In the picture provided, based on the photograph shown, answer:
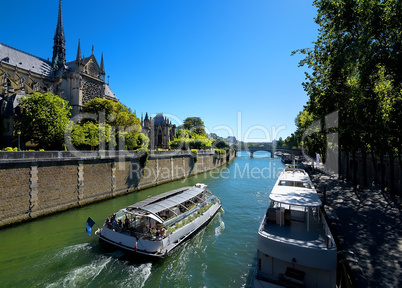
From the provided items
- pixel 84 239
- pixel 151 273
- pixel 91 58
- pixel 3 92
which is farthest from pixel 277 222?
pixel 91 58

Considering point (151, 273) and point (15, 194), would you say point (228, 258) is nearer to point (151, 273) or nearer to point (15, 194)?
point (151, 273)

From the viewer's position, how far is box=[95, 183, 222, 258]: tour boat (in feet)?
36.6

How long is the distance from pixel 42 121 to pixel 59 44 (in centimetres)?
4447

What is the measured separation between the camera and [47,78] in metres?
48.1

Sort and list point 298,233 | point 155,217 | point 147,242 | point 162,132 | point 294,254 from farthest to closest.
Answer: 1. point 162,132
2. point 155,217
3. point 147,242
4. point 298,233
5. point 294,254

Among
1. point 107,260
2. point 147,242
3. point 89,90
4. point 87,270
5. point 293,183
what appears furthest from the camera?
point 89,90

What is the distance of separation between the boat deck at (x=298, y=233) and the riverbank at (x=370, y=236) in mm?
1125

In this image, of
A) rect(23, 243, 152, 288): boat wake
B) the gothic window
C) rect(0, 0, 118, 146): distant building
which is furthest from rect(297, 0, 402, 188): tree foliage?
the gothic window

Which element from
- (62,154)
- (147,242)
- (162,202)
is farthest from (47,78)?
(147,242)

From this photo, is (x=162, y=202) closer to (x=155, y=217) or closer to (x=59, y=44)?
(x=155, y=217)

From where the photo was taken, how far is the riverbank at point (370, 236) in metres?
7.18

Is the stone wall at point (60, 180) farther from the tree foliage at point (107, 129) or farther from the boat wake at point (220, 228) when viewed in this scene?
the boat wake at point (220, 228)

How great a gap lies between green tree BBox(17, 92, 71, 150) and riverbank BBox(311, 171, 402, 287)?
107 ft

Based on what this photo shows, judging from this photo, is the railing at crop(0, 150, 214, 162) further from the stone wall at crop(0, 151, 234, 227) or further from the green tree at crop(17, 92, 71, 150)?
the green tree at crop(17, 92, 71, 150)
